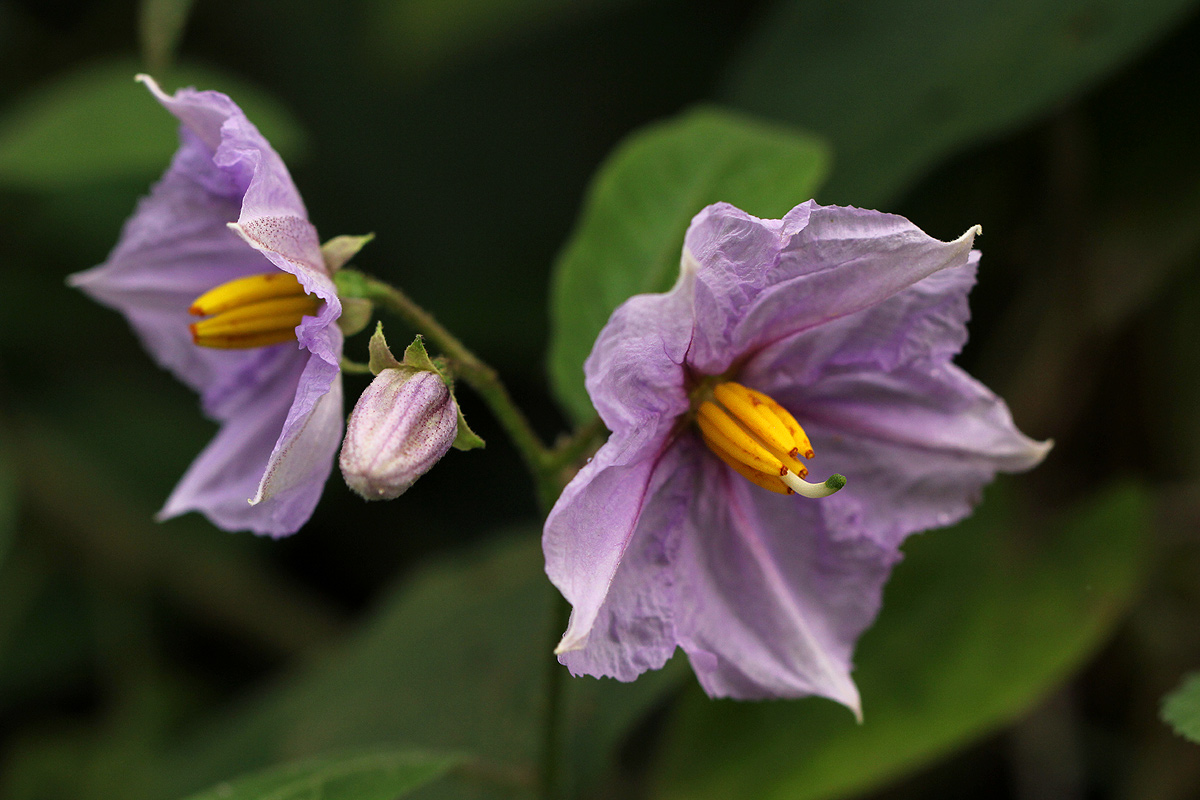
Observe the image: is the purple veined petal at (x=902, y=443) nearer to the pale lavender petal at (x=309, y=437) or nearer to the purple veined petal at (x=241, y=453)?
the pale lavender petal at (x=309, y=437)

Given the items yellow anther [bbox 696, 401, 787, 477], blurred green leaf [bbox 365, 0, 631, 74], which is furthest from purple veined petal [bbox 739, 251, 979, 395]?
blurred green leaf [bbox 365, 0, 631, 74]

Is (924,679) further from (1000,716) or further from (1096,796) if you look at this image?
(1096,796)

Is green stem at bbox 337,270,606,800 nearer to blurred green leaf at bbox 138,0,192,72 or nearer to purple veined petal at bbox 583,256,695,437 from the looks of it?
purple veined petal at bbox 583,256,695,437

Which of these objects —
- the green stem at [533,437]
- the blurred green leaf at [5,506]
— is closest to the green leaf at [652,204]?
the green stem at [533,437]

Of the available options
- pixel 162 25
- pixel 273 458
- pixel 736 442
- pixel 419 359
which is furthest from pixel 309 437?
pixel 162 25

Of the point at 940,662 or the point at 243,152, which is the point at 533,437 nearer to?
the point at 243,152
